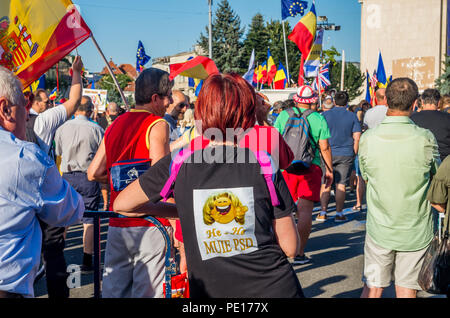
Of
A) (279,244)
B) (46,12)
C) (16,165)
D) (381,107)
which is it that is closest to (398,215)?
(279,244)

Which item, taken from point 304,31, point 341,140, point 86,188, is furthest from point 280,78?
point 86,188

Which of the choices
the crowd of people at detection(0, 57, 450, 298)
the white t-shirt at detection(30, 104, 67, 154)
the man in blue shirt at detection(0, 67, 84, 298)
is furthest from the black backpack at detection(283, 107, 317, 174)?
the man in blue shirt at detection(0, 67, 84, 298)

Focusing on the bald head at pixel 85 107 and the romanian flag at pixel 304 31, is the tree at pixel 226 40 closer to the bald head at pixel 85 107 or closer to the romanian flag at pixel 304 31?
the romanian flag at pixel 304 31

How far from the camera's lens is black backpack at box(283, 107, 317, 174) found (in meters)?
5.66

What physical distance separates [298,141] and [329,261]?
1566 millimetres

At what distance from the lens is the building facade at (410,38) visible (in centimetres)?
5186

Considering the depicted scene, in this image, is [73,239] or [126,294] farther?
[73,239]

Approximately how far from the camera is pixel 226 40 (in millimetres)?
52594

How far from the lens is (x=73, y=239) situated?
7.26 meters

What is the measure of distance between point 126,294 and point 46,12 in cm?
224

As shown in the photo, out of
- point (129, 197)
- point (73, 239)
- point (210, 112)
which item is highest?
point (210, 112)

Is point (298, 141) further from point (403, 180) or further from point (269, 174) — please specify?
point (269, 174)

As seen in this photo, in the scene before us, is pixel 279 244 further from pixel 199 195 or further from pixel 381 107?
pixel 381 107

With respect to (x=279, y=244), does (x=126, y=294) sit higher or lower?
lower
